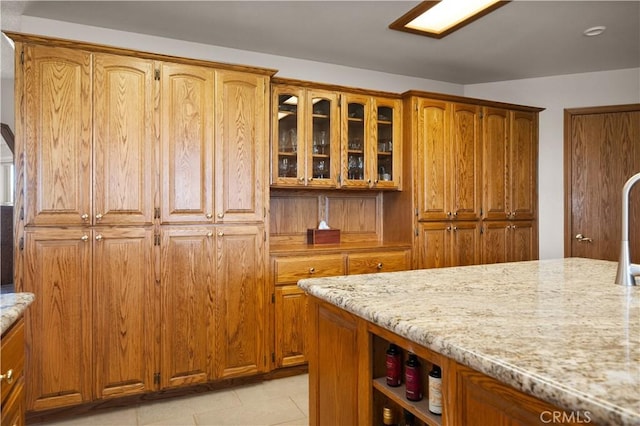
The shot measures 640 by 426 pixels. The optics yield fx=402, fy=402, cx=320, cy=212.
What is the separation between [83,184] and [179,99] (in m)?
0.78

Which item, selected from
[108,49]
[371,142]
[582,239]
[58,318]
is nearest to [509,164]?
[582,239]

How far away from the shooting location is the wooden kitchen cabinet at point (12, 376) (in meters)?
1.18

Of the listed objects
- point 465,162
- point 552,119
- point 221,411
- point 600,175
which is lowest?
point 221,411

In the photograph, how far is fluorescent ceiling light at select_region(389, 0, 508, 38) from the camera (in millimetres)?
2494

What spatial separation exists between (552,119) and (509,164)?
2.29 ft

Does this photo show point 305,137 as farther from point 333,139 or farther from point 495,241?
point 495,241

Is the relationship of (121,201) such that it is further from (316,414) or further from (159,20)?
(316,414)

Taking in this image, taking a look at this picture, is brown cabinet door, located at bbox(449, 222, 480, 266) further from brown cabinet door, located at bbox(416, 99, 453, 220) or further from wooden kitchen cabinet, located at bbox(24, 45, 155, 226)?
wooden kitchen cabinet, located at bbox(24, 45, 155, 226)

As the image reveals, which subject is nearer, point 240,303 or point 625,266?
point 625,266

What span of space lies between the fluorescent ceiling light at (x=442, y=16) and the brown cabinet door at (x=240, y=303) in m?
1.77

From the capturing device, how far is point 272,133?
120 inches

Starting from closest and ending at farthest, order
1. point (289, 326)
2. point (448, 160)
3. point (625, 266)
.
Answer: point (625, 266), point (289, 326), point (448, 160)

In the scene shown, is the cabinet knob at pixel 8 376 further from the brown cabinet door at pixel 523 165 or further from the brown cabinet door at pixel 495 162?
the brown cabinet door at pixel 523 165

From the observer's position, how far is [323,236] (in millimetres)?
3453
